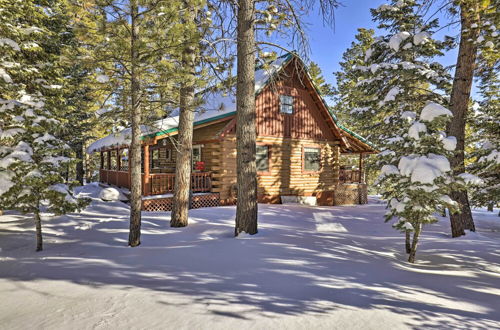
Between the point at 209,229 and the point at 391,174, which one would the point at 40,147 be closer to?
the point at 209,229

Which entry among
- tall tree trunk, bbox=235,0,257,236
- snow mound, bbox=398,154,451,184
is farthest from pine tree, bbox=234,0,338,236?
snow mound, bbox=398,154,451,184

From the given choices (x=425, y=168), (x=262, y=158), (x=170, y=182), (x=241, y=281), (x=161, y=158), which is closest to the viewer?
(x=241, y=281)

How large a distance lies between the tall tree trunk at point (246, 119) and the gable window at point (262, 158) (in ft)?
23.8

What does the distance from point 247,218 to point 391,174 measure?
3.68 meters

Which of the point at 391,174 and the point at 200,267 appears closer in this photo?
the point at 200,267

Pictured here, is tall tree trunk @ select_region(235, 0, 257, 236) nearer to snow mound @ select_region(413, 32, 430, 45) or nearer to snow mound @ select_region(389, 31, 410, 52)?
snow mound @ select_region(389, 31, 410, 52)

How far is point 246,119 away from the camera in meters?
7.55

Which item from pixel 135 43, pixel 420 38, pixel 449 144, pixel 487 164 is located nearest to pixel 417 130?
pixel 449 144

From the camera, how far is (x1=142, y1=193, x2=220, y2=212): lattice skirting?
1189 cm

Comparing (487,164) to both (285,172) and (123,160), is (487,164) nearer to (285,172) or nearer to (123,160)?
(285,172)

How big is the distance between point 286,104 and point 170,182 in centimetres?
767

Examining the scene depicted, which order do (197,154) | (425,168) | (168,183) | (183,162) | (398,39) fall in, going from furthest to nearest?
(197,154) → (168,183) → (398,39) → (183,162) → (425,168)

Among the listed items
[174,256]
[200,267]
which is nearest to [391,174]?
[200,267]

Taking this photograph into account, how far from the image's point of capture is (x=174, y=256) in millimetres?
5633
